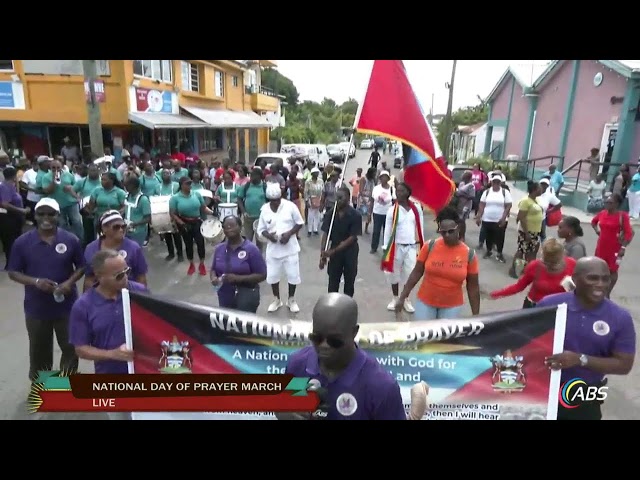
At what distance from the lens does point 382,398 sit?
202 cm

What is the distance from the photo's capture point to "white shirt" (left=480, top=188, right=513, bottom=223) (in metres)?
9.04

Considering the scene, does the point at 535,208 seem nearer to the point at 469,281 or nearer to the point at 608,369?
the point at 469,281

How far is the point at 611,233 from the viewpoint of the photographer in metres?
6.12

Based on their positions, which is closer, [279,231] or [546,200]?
[279,231]

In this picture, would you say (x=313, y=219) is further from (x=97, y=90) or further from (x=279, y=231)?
(x=97, y=90)

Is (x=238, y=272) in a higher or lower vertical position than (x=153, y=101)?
lower

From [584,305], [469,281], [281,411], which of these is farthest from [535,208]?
[281,411]

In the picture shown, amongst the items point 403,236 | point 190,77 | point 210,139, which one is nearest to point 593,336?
point 403,236

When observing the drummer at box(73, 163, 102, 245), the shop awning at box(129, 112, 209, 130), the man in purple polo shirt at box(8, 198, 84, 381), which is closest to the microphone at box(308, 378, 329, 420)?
the man in purple polo shirt at box(8, 198, 84, 381)

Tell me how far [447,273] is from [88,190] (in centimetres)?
678

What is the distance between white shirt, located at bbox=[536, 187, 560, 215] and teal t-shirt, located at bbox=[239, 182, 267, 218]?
4659 mm

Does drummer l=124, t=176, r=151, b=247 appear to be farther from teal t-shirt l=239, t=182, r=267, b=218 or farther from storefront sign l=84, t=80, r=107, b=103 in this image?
storefront sign l=84, t=80, r=107, b=103

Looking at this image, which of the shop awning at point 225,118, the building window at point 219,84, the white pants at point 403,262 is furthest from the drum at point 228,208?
the building window at point 219,84

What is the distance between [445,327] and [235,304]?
210 cm
